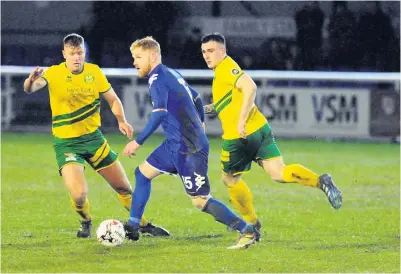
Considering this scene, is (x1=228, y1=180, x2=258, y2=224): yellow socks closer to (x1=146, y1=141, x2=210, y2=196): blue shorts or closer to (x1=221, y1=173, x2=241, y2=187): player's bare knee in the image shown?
(x1=221, y1=173, x2=241, y2=187): player's bare knee

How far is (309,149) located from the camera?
64.8ft

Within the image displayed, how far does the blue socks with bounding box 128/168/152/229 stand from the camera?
32.1ft

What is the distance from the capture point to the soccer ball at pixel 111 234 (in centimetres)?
969

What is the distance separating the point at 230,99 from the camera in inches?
398

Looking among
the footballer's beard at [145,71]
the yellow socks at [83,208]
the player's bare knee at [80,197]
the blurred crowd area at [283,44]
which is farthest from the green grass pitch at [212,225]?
the blurred crowd area at [283,44]

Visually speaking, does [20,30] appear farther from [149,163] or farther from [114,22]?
[149,163]

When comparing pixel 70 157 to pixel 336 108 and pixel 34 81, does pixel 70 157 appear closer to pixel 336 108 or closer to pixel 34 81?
pixel 34 81

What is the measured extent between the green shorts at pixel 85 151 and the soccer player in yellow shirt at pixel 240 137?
43.9 inches

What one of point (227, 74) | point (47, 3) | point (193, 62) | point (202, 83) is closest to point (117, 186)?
point (227, 74)

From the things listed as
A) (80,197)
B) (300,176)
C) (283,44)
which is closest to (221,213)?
(300,176)

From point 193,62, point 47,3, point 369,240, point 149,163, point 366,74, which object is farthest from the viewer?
point 47,3

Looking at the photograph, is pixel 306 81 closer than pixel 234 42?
Yes

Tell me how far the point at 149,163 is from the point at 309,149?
10365 millimetres

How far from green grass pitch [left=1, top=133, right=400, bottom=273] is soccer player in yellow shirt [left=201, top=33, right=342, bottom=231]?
0.55 m
